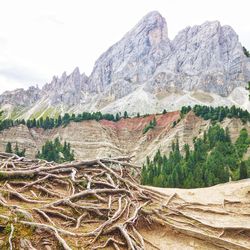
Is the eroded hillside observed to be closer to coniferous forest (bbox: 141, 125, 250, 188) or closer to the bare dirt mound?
coniferous forest (bbox: 141, 125, 250, 188)

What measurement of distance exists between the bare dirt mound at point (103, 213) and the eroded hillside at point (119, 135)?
94364 mm

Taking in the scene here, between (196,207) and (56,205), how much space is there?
579cm

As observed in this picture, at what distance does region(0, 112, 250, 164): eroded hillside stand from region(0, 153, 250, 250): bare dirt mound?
9436cm

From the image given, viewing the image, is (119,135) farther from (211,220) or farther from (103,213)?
(103,213)

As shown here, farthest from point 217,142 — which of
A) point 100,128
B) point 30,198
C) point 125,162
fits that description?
point 30,198

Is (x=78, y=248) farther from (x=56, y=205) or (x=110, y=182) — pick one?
(x=110, y=182)

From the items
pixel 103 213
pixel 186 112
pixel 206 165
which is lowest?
pixel 206 165

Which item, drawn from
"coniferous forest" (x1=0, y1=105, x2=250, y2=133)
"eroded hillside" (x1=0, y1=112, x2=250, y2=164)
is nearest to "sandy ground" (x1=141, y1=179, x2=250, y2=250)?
"eroded hillside" (x1=0, y1=112, x2=250, y2=164)

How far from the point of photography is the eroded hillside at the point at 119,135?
11381 cm

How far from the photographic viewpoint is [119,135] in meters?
138

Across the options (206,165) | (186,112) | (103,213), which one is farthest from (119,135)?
(103,213)

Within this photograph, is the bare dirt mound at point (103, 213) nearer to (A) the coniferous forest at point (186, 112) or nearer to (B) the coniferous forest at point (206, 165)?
(B) the coniferous forest at point (206, 165)

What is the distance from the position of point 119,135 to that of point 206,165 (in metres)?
68.4

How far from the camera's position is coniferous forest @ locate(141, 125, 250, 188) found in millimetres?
62406
